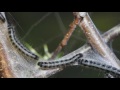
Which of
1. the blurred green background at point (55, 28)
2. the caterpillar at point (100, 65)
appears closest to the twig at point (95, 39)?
the caterpillar at point (100, 65)

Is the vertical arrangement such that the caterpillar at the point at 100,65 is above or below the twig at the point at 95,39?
below

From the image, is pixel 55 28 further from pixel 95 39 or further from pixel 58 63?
pixel 58 63

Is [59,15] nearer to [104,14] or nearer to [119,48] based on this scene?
[104,14]

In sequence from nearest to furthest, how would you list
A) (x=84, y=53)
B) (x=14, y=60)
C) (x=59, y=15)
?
(x=14, y=60)
(x=84, y=53)
(x=59, y=15)

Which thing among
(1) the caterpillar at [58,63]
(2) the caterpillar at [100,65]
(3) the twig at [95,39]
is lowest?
(2) the caterpillar at [100,65]

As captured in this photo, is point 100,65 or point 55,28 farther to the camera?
→ point 55,28

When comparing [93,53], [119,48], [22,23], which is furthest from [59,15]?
[93,53]

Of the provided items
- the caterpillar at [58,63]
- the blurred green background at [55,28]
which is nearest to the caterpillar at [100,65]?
the caterpillar at [58,63]

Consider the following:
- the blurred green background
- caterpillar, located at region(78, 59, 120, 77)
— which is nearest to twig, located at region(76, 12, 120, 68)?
caterpillar, located at region(78, 59, 120, 77)

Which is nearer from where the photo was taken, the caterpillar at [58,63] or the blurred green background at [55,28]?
the caterpillar at [58,63]

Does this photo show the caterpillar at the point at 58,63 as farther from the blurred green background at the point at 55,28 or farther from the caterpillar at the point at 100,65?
the blurred green background at the point at 55,28

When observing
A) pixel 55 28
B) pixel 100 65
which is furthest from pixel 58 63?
pixel 55 28
